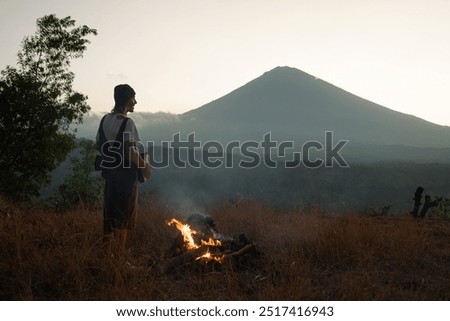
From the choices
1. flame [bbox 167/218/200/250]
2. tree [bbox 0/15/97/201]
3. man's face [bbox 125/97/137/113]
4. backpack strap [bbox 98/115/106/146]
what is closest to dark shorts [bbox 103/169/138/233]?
backpack strap [bbox 98/115/106/146]

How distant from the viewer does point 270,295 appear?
12.3 feet

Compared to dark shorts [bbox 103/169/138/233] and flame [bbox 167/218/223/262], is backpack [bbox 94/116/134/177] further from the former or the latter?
flame [bbox 167/218/223/262]

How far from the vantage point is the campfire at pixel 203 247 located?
15.3ft

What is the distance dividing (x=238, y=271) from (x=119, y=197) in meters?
1.78

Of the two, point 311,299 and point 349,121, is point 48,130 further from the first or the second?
point 349,121

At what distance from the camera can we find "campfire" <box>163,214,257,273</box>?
467 cm

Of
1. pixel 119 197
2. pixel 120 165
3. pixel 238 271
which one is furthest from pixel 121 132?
pixel 238 271

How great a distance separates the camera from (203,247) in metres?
4.81

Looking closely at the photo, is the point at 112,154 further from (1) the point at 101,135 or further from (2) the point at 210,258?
(2) the point at 210,258

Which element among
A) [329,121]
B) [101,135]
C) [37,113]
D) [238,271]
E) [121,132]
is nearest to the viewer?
[121,132]

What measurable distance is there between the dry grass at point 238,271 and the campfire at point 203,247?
14 centimetres

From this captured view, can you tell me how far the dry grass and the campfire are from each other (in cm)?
14

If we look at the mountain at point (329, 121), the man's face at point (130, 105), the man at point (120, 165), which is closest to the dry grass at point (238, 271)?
the man at point (120, 165)

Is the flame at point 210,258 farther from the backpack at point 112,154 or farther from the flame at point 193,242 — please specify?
the backpack at point 112,154
